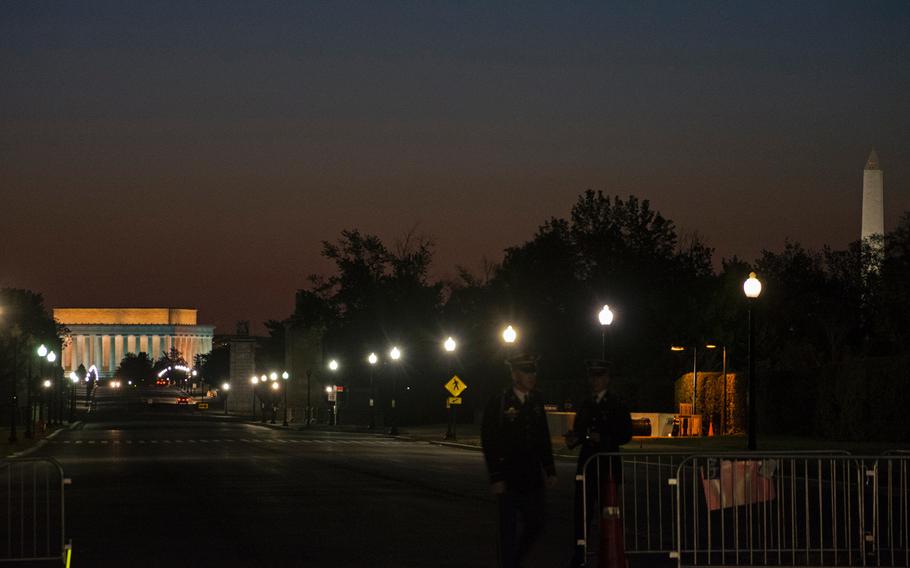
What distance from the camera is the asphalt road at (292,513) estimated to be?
Answer: 15492mm

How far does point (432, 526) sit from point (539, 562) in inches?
157

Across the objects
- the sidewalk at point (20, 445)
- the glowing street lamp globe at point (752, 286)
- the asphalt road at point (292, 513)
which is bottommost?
the sidewalk at point (20, 445)

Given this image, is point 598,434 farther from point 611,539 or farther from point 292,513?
point 292,513

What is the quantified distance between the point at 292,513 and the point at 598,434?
7.71m

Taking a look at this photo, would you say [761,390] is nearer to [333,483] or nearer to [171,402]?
[333,483]

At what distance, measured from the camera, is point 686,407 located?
2275 inches

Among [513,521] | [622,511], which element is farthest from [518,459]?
[622,511]

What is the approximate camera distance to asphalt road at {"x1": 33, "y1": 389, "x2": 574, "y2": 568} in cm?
1549

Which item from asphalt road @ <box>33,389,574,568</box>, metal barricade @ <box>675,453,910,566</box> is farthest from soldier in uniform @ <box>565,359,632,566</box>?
asphalt road @ <box>33,389,574,568</box>

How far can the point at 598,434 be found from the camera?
46.8 ft

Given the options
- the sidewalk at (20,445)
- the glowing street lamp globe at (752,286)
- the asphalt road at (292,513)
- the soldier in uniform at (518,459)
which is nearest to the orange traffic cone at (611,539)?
the soldier in uniform at (518,459)

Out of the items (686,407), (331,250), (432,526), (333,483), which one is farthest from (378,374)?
(432,526)

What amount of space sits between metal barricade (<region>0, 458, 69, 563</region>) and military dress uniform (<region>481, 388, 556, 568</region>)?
4689 mm

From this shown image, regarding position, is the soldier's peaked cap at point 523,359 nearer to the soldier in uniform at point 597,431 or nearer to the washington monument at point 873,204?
the soldier in uniform at point 597,431
